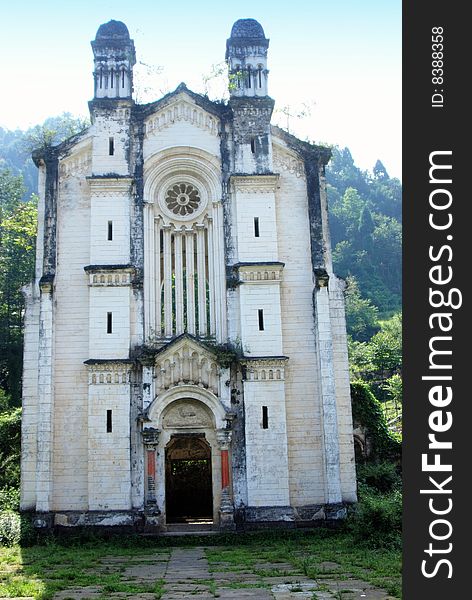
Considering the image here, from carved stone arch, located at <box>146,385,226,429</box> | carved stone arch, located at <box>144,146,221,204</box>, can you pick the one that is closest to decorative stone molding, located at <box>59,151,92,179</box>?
carved stone arch, located at <box>144,146,221,204</box>

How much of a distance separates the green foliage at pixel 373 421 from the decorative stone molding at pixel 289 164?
827 centimetres

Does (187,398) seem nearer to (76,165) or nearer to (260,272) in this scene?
(260,272)

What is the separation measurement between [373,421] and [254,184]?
395 inches

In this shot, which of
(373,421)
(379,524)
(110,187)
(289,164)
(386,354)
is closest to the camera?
(379,524)

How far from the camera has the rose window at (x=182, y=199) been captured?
22.6 m

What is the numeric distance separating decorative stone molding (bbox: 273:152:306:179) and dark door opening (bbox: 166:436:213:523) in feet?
35.6

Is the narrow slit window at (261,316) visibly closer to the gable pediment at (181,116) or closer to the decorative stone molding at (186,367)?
the decorative stone molding at (186,367)

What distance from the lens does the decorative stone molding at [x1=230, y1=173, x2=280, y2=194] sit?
2200 cm

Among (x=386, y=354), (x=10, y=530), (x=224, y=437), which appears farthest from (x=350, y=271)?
(x=10, y=530)

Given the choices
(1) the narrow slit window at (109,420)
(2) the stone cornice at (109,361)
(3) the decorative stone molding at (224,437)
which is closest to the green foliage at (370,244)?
(3) the decorative stone molding at (224,437)

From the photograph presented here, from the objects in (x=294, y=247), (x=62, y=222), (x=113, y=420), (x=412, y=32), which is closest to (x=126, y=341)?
(x=113, y=420)

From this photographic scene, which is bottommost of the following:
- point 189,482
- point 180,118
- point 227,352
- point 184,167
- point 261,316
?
point 189,482

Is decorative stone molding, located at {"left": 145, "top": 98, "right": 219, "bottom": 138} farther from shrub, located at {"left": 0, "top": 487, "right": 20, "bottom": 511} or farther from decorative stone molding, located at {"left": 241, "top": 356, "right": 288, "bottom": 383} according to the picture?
shrub, located at {"left": 0, "top": 487, "right": 20, "bottom": 511}

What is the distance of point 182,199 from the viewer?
891 inches
